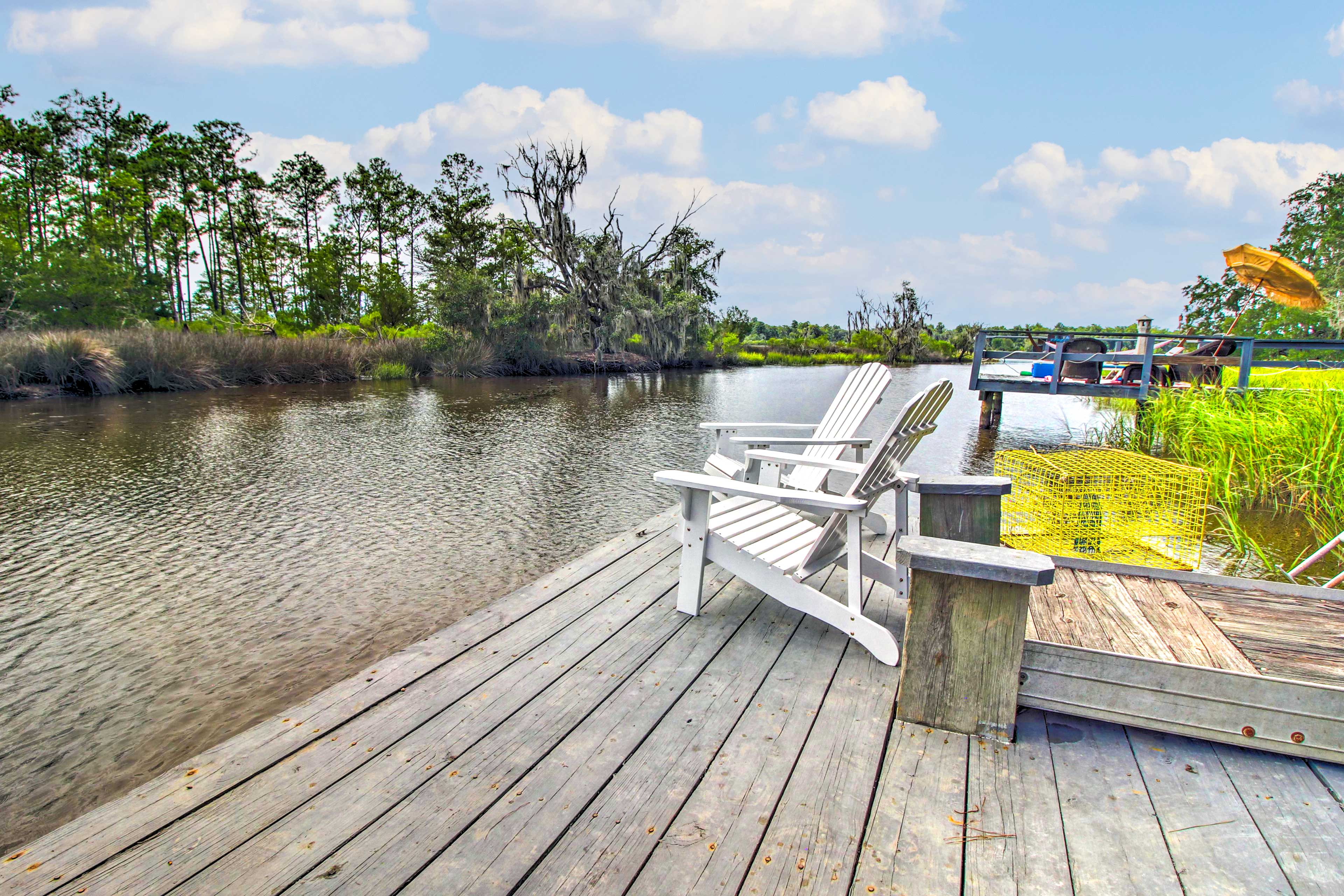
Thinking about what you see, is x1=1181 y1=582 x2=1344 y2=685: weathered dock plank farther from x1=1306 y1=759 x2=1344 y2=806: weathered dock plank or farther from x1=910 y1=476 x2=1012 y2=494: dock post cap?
x1=910 y1=476 x2=1012 y2=494: dock post cap

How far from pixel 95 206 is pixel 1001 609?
137ft

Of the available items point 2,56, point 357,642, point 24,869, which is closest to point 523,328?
point 357,642

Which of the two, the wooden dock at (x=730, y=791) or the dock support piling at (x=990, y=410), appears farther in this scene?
the dock support piling at (x=990, y=410)

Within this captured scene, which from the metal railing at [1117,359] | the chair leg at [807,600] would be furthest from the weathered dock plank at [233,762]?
the metal railing at [1117,359]

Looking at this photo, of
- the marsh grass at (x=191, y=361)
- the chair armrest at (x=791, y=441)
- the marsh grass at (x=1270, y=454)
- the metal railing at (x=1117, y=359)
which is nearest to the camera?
the chair armrest at (x=791, y=441)

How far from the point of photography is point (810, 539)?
2830 millimetres

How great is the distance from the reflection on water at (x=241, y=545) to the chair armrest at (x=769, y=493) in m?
1.62

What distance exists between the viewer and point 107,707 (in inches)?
102

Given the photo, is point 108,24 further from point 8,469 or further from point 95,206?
point 8,469

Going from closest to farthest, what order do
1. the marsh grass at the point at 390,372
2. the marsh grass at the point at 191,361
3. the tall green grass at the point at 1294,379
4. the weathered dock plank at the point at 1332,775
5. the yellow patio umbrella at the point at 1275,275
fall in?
the weathered dock plank at the point at 1332,775 < the tall green grass at the point at 1294,379 < the yellow patio umbrella at the point at 1275,275 < the marsh grass at the point at 191,361 < the marsh grass at the point at 390,372

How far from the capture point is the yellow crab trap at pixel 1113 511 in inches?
138

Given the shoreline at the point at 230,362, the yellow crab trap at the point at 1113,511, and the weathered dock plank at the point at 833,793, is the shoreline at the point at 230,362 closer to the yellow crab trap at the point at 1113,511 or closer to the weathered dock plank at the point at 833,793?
the weathered dock plank at the point at 833,793

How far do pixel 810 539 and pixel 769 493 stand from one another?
0.55 meters

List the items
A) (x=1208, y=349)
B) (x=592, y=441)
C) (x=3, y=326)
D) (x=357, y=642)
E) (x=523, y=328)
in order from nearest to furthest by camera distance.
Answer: (x=357, y=642), (x=592, y=441), (x=1208, y=349), (x=3, y=326), (x=523, y=328)
